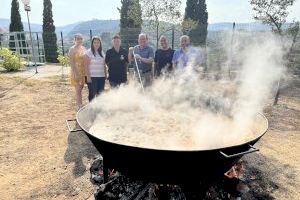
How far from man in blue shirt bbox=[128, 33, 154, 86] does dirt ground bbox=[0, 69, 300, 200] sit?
5.95ft

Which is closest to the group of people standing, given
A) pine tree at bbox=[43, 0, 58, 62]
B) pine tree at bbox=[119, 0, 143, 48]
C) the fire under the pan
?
the fire under the pan

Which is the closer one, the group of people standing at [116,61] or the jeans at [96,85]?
the group of people standing at [116,61]

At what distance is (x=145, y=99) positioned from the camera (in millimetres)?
4754

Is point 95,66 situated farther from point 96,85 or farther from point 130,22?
point 130,22

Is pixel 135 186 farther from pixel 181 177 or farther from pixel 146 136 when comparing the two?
pixel 181 177

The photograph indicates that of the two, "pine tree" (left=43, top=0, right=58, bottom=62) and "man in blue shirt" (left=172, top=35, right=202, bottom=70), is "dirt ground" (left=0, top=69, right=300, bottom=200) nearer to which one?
"man in blue shirt" (left=172, top=35, right=202, bottom=70)

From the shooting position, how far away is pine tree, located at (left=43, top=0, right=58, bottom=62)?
21678 mm

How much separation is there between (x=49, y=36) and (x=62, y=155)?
18649 mm

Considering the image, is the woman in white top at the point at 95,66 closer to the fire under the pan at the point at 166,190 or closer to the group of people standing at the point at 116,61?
the group of people standing at the point at 116,61

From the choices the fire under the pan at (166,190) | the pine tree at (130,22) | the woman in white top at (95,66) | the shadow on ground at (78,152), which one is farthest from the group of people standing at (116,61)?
the pine tree at (130,22)

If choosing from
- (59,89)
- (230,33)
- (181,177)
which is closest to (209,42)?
(230,33)

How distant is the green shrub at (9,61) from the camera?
556 inches

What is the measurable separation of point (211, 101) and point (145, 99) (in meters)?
1.01

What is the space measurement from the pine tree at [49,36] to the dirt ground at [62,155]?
1337cm
